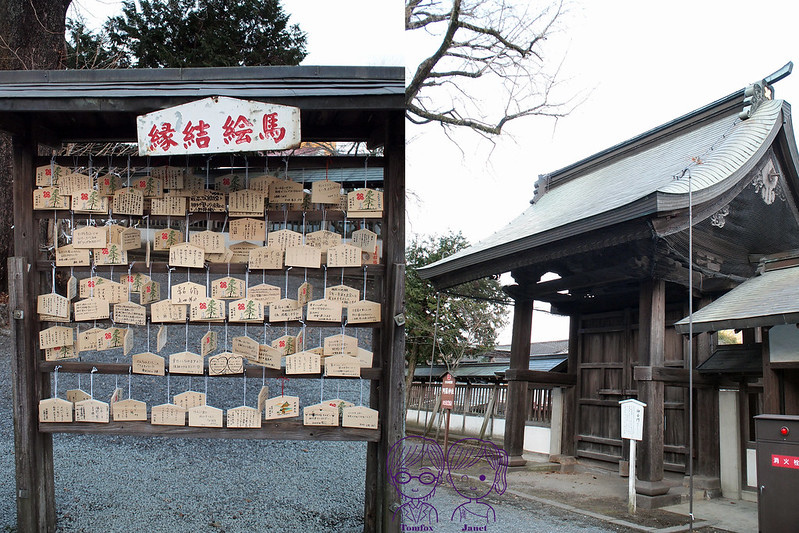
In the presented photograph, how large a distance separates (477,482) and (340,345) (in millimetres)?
5152

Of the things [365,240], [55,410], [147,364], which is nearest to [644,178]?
[365,240]

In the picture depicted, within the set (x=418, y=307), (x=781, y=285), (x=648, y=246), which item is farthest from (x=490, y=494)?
(x=418, y=307)

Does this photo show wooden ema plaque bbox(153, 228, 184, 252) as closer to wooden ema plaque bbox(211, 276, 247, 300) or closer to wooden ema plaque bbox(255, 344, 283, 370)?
wooden ema plaque bbox(211, 276, 247, 300)

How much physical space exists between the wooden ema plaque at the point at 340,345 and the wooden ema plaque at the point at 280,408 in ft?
1.24

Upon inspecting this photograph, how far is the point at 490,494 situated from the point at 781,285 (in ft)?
13.3

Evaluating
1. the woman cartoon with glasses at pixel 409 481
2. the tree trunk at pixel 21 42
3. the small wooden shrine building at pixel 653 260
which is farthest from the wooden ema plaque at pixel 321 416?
the tree trunk at pixel 21 42

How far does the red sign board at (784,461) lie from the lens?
482cm

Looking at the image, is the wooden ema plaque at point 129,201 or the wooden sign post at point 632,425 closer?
the wooden ema plaque at point 129,201

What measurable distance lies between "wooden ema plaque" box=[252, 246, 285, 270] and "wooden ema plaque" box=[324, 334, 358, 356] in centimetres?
60

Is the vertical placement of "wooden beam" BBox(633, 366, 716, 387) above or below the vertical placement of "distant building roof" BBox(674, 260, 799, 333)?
below

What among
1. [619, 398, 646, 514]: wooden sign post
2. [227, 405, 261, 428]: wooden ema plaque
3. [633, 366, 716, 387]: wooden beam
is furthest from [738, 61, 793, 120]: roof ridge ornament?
[227, 405, 261, 428]: wooden ema plaque

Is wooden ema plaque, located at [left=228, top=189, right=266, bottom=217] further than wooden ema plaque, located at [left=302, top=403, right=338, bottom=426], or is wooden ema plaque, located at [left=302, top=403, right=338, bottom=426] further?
wooden ema plaque, located at [left=228, top=189, right=266, bottom=217]

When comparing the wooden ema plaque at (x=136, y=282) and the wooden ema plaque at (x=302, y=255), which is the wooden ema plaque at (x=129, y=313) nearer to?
the wooden ema plaque at (x=136, y=282)

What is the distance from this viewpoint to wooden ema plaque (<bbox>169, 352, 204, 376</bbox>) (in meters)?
3.99
